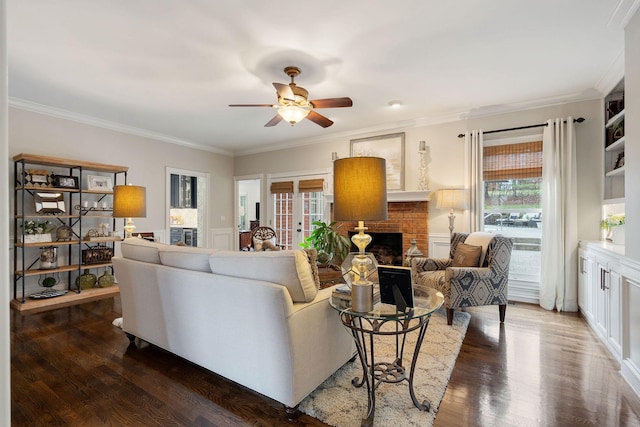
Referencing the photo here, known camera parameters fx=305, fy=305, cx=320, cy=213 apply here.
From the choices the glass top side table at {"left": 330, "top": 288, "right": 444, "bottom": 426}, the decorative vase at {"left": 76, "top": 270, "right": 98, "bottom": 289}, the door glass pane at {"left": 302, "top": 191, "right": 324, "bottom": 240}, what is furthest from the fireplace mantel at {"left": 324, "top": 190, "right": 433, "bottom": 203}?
the decorative vase at {"left": 76, "top": 270, "right": 98, "bottom": 289}

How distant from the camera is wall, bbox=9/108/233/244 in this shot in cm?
416

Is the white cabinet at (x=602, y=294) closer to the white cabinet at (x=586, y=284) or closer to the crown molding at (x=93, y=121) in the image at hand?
the white cabinet at (x=586, y=284)

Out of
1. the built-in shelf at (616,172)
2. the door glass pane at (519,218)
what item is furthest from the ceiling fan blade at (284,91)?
the built-in shelf at (616,172)

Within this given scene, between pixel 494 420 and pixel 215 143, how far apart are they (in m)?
6.14

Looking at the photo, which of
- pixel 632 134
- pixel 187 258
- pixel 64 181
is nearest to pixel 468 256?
pixel 632 134

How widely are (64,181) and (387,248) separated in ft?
15.9

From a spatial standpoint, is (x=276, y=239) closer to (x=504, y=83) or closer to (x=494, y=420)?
(x=504, y=83)

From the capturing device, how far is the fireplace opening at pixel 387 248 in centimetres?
501

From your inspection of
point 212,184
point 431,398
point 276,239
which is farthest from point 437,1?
point 212,184

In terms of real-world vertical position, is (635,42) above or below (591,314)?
above

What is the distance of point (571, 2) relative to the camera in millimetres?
2172

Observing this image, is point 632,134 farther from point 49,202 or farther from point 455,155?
point 49,202

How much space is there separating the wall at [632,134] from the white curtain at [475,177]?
1.97 m

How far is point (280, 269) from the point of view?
1786mm
